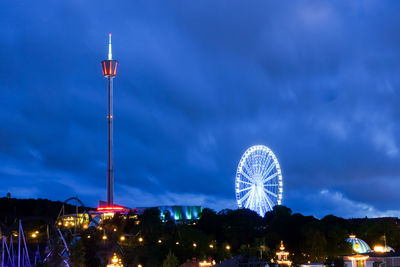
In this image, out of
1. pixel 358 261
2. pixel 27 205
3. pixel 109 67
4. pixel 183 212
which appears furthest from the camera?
pixel 183 212

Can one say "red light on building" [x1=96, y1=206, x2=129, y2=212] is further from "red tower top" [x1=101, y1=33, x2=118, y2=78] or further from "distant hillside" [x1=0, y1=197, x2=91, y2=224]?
"red tower top" [x1=101, y1=33, x2=118, y2=78]

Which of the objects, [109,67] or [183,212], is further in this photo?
[183,212]

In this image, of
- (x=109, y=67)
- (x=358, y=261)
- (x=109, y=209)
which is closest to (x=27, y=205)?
(x=109, y=209)

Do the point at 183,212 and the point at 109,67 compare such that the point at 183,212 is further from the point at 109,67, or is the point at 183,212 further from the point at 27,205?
the point at 109,67

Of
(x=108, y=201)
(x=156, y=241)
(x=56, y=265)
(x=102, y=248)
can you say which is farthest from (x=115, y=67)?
(x=56, y=265)

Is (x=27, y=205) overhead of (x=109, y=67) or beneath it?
beneath

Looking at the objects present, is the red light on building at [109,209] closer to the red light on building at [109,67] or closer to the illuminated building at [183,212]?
the illuminated building at [183,212]

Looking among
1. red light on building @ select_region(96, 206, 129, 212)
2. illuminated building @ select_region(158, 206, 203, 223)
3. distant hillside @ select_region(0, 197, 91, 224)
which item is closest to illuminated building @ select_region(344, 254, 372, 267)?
red light on building @ select_region(96, 206, 129, 212)

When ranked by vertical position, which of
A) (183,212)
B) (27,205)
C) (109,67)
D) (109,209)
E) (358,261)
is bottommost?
(358,261)

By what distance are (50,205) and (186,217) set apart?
3914 centimetres

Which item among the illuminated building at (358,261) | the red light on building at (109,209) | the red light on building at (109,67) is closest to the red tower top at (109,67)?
the red light on building at (109,67)

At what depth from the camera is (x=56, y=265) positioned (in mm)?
60938

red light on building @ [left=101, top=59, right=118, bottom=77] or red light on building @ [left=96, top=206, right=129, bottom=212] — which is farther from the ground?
red light on building @ [left=101, top=59, right=118, bottom=77]

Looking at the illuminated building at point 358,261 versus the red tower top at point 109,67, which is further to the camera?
the red tower top at point 109,67
